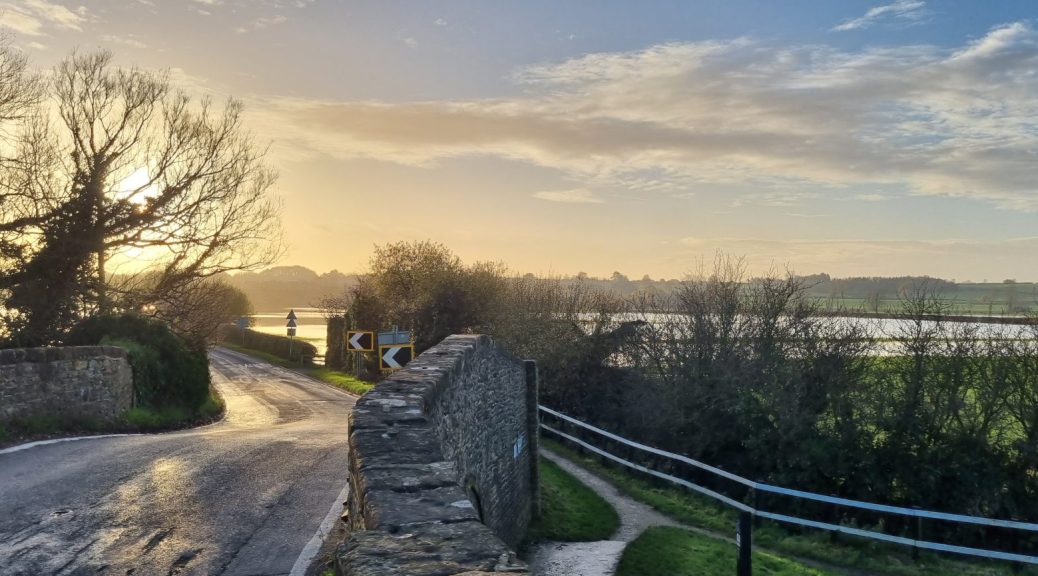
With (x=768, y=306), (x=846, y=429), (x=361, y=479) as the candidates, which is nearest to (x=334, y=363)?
(x=768, y=306)

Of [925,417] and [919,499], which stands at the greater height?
[925,417]

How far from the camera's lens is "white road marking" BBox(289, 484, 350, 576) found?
735 cm

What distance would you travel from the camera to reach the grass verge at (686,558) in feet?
36.2

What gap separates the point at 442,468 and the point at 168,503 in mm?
5667

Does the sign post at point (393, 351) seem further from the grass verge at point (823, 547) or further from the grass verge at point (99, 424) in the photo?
the grass verge at point (99, 424)

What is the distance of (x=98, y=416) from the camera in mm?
17141

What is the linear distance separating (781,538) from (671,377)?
588 cm

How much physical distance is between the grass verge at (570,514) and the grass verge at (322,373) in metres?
13.4

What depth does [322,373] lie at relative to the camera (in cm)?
4334

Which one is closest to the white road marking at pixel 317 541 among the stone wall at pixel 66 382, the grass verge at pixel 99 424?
the grass verge at pixel 99 424

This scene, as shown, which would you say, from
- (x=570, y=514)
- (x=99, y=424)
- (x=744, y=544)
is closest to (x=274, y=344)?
(x=99, y=424)

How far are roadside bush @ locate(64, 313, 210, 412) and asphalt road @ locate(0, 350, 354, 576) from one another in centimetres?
548

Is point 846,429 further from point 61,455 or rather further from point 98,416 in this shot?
point 98,416

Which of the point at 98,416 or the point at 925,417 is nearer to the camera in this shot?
the point at 925,417
